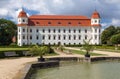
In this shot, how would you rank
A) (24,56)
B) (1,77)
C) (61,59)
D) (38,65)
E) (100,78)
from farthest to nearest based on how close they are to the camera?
(24,56) → (61,59) → (38,65) → (100,78) → (1,77)

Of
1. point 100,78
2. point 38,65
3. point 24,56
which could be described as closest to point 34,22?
point 24,56

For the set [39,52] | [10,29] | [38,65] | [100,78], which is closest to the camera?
[100,78]

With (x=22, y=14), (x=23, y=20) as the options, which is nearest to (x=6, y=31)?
(x=23, y=20)

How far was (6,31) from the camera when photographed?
8394 centimetres

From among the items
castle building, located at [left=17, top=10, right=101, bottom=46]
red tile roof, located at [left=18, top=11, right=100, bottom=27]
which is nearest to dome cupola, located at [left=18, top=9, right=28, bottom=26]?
castle building, located at [left=17, top=10, right=101, bottom=46]

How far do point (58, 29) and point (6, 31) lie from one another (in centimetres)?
1704

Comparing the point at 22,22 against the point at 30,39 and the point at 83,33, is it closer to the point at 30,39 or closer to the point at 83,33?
the point at 30,39

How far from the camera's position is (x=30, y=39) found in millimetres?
92625

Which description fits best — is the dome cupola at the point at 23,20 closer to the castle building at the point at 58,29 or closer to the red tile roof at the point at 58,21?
the castle building at the point at 58,29

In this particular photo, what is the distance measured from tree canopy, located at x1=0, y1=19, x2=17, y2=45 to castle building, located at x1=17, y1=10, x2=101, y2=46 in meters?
2.83

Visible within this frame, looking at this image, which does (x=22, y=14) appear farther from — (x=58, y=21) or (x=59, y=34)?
(x=59, y=34)

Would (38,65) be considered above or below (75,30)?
below

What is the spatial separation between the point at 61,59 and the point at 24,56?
416cm

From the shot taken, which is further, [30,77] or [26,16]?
[26,16]
